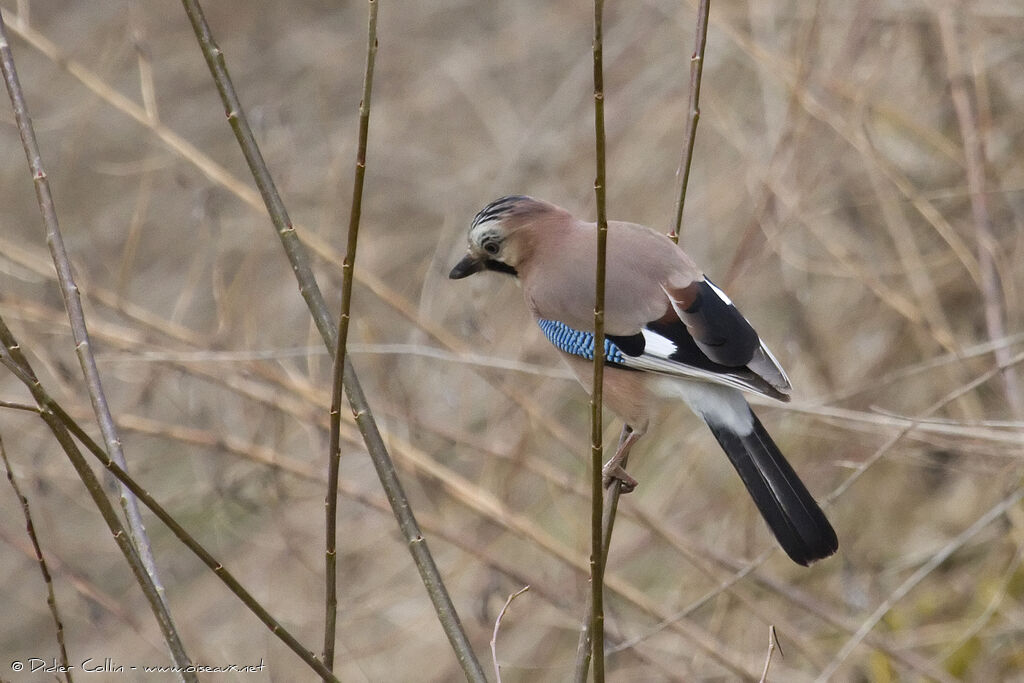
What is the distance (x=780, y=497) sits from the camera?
3.04m

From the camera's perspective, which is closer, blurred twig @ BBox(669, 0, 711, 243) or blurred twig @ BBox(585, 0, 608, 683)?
blurred twig @ BBox(585, 0, 608, 683)

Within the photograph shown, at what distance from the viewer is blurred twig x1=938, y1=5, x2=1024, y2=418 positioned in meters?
4.40

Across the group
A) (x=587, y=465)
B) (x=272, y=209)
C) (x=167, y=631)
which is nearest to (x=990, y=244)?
(x=587, y=465)

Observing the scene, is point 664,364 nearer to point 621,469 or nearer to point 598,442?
point 621,469

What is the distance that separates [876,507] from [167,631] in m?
4.71

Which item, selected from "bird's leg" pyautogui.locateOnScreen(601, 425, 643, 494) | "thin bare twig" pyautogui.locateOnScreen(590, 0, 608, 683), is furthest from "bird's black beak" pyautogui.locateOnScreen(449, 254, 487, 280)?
"thin bare twig" pyautogui.locateOnScreen(590, 0, 608, 683)

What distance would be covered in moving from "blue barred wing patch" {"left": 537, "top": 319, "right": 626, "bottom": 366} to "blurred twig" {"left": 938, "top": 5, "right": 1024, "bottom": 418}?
1792 millimetres

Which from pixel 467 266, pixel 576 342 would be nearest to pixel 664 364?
pixel 576 342

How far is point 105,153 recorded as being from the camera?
8477 mm

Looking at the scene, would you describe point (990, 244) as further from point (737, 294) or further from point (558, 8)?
point (558, 8)

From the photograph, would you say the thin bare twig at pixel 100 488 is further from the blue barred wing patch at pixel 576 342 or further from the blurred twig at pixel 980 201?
the blurred twig at pixel 980 201

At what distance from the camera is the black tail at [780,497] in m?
2.96

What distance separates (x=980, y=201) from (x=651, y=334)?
1957 mm

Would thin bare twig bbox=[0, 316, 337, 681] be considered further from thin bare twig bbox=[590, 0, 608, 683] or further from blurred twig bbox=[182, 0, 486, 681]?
thin bare twig bbox=[590, 0, 608, 683]
